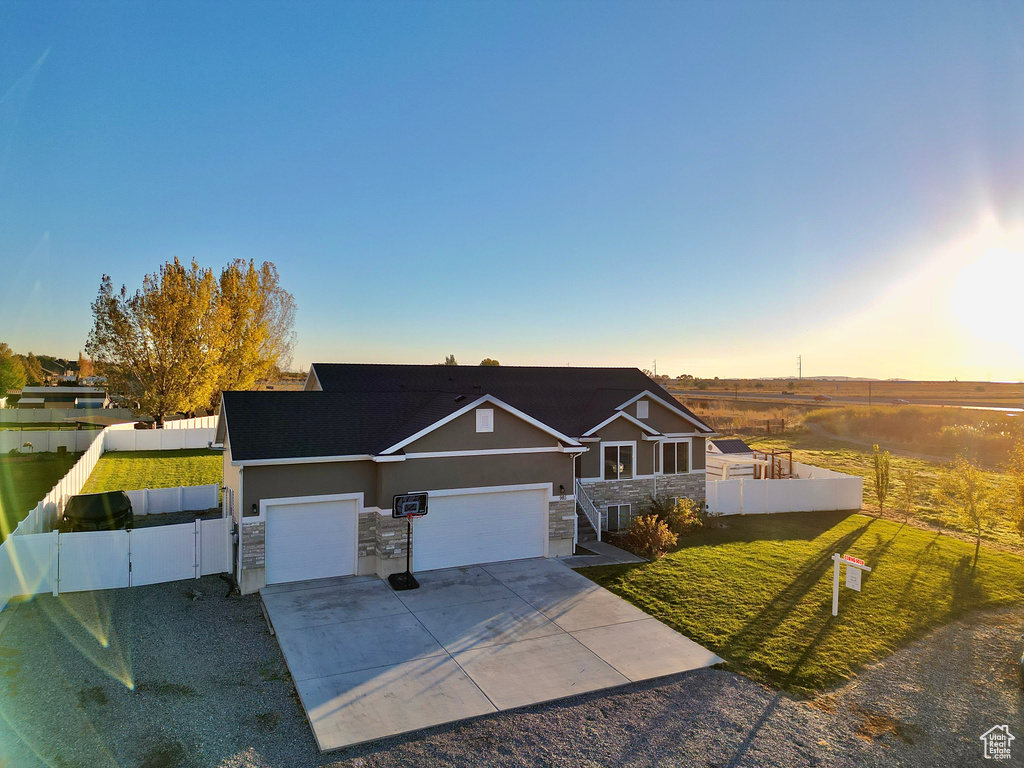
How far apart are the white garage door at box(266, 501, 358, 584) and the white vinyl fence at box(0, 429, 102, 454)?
26.9 m

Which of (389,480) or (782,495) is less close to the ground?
(389,480)

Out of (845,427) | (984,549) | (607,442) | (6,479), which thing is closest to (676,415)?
(607,442)

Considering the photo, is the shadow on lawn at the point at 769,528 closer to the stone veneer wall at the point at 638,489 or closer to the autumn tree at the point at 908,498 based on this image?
the stone veneer wall at the point at 638,489

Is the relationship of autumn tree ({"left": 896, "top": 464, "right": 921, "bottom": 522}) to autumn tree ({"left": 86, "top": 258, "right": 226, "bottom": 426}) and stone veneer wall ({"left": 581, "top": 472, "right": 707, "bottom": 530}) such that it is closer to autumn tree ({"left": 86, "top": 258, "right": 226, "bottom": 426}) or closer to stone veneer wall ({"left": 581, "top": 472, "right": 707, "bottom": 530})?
stone veneer wall ({"left": 581, "top": 472, "right": 707, "bottom": 530})

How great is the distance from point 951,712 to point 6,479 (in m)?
35.0

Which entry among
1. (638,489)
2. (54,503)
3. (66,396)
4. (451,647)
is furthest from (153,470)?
(66,396)

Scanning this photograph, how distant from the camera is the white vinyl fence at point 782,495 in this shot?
77.5 feet

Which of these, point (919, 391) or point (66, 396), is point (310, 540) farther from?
point (919, 391)

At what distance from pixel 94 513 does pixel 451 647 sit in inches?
516

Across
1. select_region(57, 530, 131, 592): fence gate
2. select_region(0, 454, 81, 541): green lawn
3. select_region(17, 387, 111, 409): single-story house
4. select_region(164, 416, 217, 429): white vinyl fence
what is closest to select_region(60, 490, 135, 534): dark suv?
select_region(0, 454, 81, 541): green lawn

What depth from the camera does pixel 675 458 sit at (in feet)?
74.0

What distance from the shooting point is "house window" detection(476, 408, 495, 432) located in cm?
1639

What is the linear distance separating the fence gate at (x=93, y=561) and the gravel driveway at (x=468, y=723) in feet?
5.13

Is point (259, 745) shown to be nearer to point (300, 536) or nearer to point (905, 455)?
point (300, 536)
